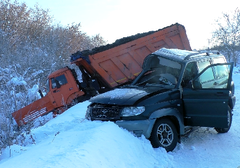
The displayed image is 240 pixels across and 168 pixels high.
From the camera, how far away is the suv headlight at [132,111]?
406cm

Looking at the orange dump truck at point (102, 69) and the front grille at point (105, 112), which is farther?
the orange dump truck at point (102, 69)

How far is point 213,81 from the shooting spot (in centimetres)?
489

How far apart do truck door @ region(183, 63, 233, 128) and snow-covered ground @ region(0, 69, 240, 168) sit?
54 cm

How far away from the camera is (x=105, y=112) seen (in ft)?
14.3

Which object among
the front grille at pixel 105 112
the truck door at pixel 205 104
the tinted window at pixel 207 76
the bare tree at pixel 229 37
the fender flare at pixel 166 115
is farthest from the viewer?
the bare tree at pixel 229 37

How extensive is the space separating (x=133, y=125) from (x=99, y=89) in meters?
7.66

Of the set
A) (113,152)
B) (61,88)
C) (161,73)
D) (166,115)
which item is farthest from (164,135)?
(61,88)

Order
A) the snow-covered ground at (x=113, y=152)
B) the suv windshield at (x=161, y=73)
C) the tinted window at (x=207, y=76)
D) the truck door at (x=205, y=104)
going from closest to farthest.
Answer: the snow-covered ground at (x=113, y=152) → the truck door at (x=205, y=104) → the tinted window at (x=207, y=76) → the suv windshield at (x=161, y=73)

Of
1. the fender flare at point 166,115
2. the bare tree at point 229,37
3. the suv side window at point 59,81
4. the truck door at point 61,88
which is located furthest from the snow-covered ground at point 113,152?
the bare tree at point 229,37

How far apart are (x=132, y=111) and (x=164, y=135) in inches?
31.3

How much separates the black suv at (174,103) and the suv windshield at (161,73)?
2 cm

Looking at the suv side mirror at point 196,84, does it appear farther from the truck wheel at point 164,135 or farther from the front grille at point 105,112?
the front grille at point 105,112

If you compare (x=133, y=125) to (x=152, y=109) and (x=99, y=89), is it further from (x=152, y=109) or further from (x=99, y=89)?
(x=99, y=89)

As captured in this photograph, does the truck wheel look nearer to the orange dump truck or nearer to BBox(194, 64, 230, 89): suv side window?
BBox(194, 64, 230, 89): suv side window
